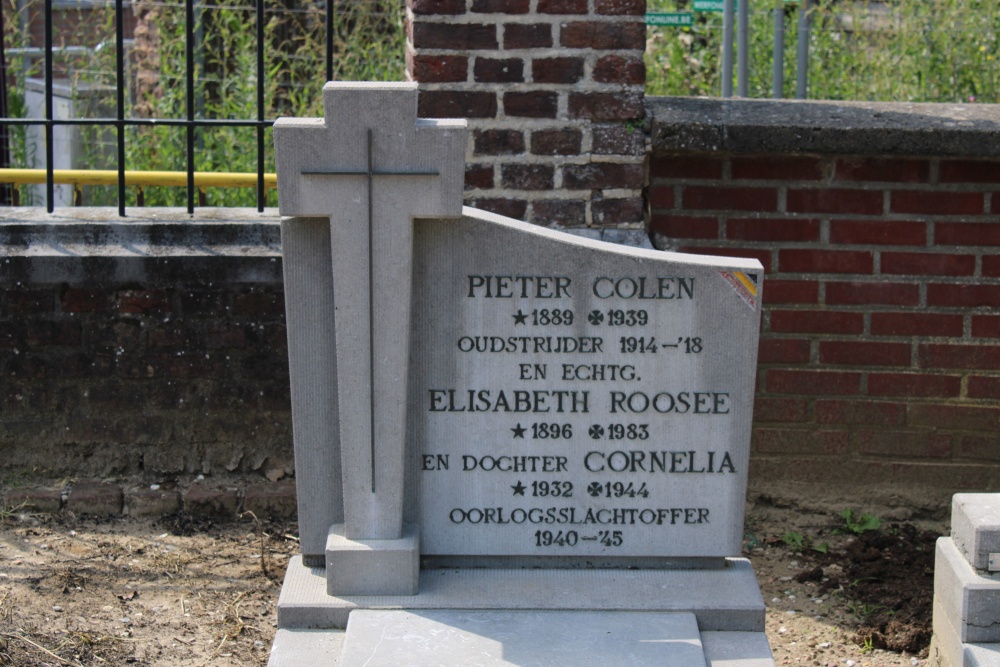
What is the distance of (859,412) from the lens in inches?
157

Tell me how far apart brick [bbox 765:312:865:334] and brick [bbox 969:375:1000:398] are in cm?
39

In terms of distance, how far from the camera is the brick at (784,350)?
397 centimetres

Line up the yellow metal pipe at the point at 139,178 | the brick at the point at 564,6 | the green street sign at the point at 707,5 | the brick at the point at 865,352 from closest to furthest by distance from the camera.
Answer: the brick at the point at 564,6, the brick at the point at 865,352, the yellow metal pipe at the point at 139,178, the green street sign at the point at 707,5

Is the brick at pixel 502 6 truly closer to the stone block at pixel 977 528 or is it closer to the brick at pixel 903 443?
the brick at pixel 903 443

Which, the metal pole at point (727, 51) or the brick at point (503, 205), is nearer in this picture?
the brick at point (503, 205)

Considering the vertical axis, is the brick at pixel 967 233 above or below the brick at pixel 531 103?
below

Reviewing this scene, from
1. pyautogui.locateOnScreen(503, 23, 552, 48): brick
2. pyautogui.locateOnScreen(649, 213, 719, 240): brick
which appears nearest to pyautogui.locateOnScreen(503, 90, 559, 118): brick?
pyautogui.locateOnScreen(503, 23, 552, 48): brick

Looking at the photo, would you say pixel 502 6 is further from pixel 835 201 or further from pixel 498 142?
pixel 835 201

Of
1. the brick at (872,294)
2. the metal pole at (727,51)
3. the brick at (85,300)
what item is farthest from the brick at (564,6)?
the metal pole at (727,51)

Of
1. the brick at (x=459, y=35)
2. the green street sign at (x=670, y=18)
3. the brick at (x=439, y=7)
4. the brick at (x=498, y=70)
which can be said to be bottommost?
the brick at (x=498, y=70)

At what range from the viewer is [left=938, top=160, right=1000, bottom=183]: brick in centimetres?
385

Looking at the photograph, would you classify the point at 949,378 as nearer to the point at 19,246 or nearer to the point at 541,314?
the point at 541,314

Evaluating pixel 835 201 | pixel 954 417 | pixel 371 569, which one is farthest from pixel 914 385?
pixel 371 569

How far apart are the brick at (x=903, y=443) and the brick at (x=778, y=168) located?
2.75ft
